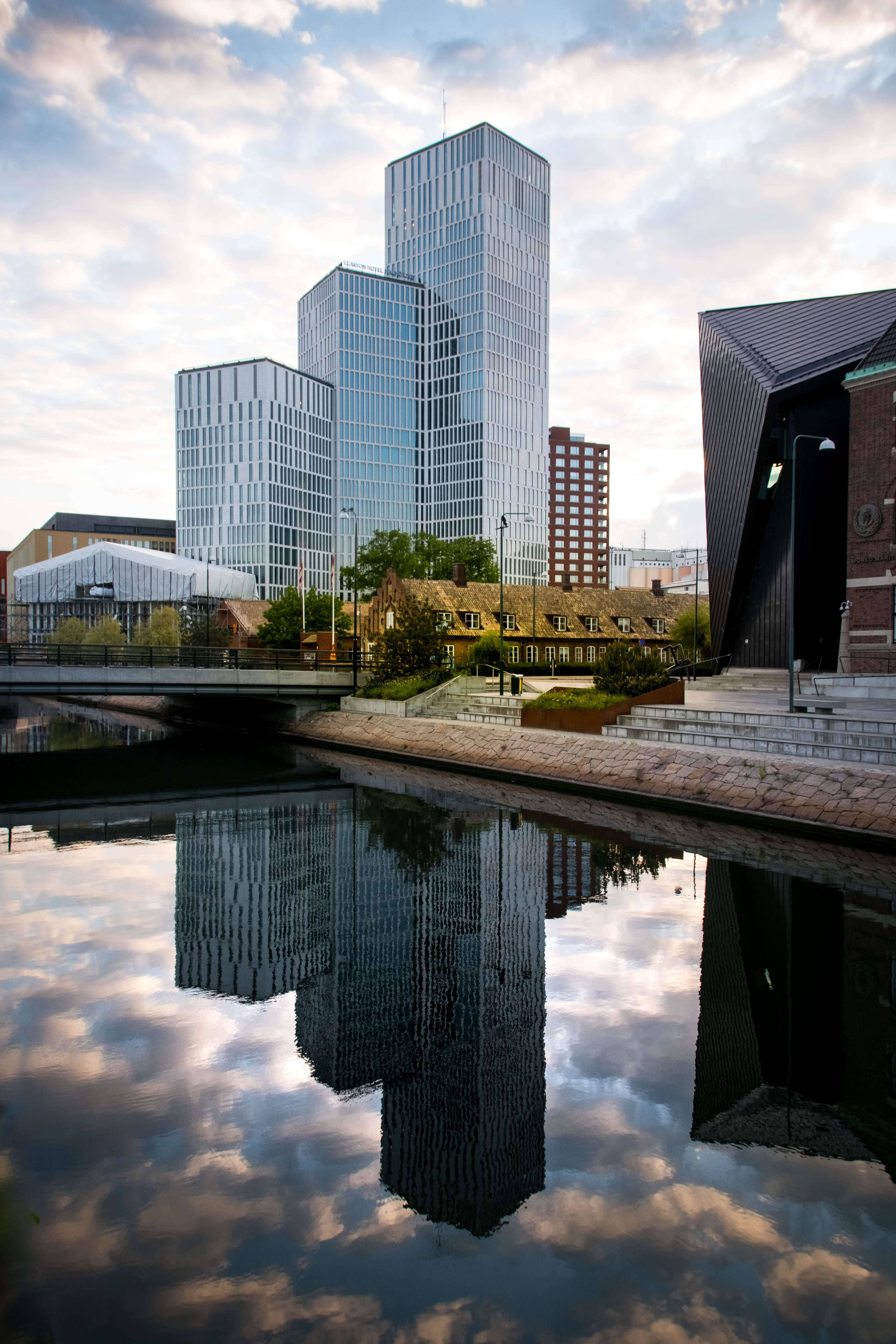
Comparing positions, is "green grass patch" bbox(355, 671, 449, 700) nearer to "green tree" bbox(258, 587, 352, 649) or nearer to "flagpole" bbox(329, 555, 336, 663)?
"flagpole" bbox(329, 555, 336, 663)

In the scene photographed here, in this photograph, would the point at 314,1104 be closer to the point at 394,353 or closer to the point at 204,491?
the point at 204,491

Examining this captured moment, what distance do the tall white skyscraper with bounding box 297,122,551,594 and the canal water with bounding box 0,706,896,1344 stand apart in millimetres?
126032

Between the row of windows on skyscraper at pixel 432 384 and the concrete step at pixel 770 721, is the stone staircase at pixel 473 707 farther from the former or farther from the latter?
the row of windows on skyscraper at pixel 432 384

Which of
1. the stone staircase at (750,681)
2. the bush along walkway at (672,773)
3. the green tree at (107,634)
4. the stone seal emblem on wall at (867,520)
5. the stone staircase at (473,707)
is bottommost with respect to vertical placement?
the bush along walkway at (672,773)

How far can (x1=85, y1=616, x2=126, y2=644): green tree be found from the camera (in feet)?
291

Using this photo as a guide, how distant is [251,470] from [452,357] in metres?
40.9

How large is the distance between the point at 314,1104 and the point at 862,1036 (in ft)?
20.9

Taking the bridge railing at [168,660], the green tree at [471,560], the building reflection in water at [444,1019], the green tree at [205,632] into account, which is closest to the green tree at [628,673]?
the building reflection in water at [444,1019]

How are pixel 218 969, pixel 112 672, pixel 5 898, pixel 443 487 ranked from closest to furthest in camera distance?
pixel 218 969, pixel 5 898, pixel 112 672, pixel 443 487

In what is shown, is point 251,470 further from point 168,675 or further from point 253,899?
point 253,899

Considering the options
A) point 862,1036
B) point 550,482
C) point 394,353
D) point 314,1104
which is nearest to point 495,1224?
point 314,1104

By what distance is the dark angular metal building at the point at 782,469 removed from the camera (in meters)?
36.4

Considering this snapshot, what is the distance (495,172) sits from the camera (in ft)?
469

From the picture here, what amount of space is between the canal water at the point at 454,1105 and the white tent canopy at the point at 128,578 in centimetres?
9701
